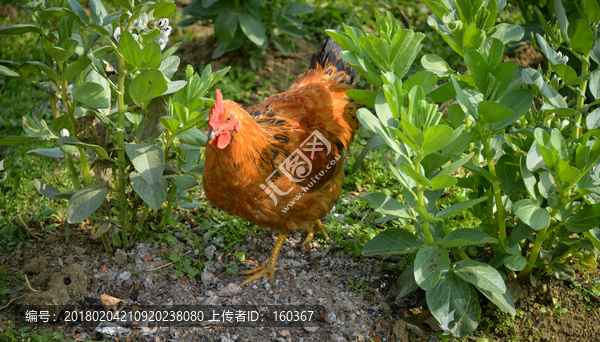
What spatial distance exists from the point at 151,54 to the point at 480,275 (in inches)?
82.7

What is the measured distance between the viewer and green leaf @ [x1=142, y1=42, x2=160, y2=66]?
237 cm

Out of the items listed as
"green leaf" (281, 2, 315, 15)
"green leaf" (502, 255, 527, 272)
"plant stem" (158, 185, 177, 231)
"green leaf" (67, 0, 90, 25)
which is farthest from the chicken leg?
"green leaf" (281, 2, 315, 15)

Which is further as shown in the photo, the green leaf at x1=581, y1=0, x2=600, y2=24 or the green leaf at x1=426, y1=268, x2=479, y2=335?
the green leaf at x1=581, y1=0, x2=600, y2=24

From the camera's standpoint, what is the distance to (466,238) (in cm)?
229

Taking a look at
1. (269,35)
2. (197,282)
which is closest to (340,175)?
(197,282)

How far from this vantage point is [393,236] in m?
2.54

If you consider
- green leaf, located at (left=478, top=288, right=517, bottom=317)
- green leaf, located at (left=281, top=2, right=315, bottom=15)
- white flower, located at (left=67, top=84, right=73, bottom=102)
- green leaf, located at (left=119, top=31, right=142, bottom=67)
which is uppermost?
green leaf, located at (left=119, top=31, right=142, bottom=67)

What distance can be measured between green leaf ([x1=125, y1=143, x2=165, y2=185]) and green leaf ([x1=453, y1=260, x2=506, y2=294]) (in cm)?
174

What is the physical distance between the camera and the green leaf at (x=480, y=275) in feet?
7.41

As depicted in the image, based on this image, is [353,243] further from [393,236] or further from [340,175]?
[393,236]

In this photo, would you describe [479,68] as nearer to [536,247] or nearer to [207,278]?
[536,247]

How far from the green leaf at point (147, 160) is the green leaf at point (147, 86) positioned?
275 mm

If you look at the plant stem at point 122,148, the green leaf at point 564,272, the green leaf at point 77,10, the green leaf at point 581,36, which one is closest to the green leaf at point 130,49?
the plant stem at point 122,148

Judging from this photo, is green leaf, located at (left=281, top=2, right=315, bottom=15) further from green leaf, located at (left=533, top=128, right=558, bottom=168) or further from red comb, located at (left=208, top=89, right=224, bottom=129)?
green leaf, located at (left=533, top=128, right=558, bottom=168)
